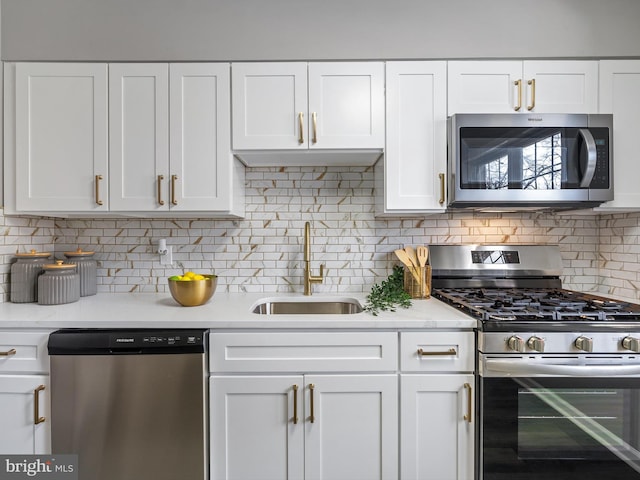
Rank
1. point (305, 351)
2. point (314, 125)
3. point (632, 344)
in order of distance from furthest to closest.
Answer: point (314, 125) < point (305, 351) < point (632, 344)

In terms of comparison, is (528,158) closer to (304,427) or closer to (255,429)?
(304,427)

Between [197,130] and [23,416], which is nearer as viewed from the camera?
[23,416]

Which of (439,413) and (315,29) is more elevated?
(315,29)

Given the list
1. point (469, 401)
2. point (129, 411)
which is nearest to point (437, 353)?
point (469, 401)

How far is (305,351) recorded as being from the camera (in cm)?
158

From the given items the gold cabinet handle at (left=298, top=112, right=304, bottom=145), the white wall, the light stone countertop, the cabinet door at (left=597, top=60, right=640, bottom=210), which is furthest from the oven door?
the white wall

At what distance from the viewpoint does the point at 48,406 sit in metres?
1.56

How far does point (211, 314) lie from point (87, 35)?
1.64 meters

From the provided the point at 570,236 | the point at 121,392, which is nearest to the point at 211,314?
the point at 121,392

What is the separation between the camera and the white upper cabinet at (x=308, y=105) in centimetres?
187

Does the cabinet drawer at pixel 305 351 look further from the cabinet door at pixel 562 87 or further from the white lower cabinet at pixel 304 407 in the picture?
the cabinet door at pixel 562 87

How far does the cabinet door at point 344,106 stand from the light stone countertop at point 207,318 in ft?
2.94

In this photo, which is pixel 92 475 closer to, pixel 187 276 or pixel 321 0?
pixel 187 276

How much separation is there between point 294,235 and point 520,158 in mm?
1325
